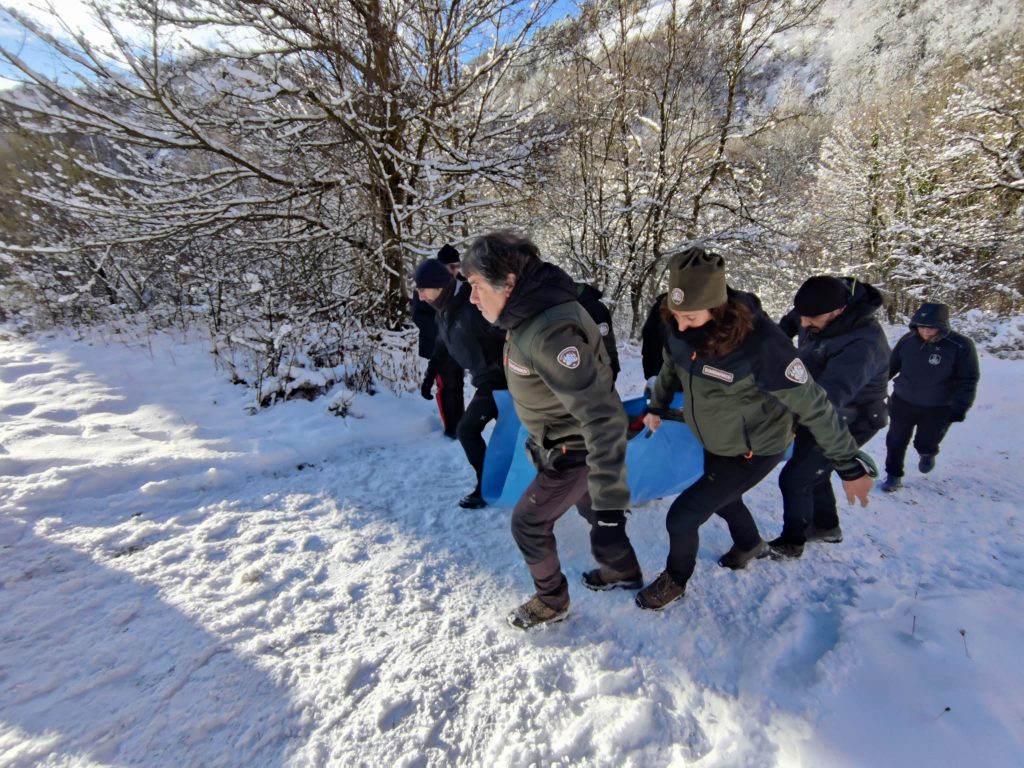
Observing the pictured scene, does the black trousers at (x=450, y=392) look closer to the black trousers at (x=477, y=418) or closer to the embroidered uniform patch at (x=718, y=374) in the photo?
the black trousers at (x=477, y=418)

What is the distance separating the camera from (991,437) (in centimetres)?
560

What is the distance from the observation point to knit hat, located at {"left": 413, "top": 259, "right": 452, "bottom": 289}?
320 centimetres

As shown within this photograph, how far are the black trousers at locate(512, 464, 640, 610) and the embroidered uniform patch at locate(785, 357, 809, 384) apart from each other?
100cm

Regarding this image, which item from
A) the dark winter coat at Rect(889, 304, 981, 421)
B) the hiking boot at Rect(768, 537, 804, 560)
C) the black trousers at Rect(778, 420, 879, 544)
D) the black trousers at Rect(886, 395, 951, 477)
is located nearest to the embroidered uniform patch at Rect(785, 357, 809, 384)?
the black trousers at Rect(778, 420, 879, 544)

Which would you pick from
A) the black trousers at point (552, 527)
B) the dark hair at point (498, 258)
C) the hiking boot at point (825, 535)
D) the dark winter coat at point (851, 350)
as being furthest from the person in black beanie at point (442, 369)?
the hiking boot at point (825, 535)

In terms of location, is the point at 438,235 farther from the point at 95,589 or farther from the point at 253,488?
the point at 95,589

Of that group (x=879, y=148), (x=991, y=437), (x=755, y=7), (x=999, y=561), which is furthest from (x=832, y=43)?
(x=999, y=561)

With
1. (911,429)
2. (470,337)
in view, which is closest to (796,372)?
(470,337)

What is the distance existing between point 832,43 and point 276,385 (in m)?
71.2

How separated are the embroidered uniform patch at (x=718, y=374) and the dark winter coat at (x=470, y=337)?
1.45 m

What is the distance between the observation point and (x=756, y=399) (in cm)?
217

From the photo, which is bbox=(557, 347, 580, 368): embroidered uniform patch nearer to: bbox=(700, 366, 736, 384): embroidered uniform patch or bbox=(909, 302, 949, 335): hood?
bbox=(700, 366, 736, 384): embroidered uniform patch

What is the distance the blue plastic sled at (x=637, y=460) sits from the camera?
2941mm

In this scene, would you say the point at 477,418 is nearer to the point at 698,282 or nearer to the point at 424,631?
the point at 424,631
